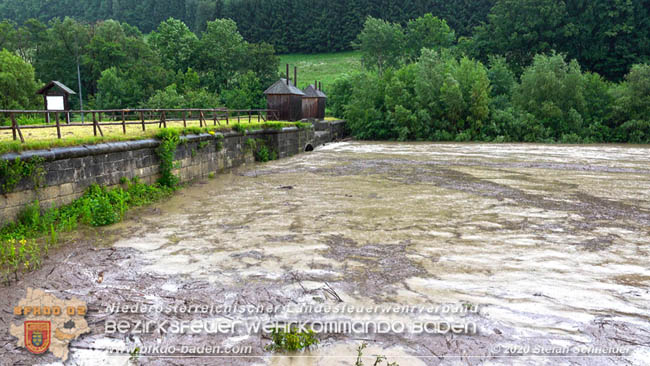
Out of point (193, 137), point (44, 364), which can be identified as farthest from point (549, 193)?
point (44, 364)

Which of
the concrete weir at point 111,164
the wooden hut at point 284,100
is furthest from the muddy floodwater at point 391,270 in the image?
the wooden hut at point 284,100

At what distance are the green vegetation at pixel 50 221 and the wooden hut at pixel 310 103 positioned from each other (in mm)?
22830

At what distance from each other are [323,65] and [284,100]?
5245cm

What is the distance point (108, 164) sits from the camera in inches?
525

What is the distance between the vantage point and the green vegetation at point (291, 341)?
5.80m

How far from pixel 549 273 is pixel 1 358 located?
8.10 m

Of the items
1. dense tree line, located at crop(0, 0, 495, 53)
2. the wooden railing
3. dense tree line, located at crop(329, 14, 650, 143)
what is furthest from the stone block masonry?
dense tree line, located at crop(0, 0, 495, 53)

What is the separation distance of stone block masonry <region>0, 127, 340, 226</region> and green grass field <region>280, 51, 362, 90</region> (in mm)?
50001

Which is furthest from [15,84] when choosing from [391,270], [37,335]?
[391,270]

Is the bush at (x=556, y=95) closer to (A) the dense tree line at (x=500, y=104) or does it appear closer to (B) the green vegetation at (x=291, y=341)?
(A) the dense tree line at (x=500, y=104)

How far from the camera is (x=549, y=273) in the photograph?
8352 millimetres

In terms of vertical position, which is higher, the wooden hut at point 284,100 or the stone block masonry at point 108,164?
the wooden hut at point 284,100

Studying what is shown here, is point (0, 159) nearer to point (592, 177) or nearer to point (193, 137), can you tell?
point (193, 137)

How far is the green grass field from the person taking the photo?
73.4 meters
